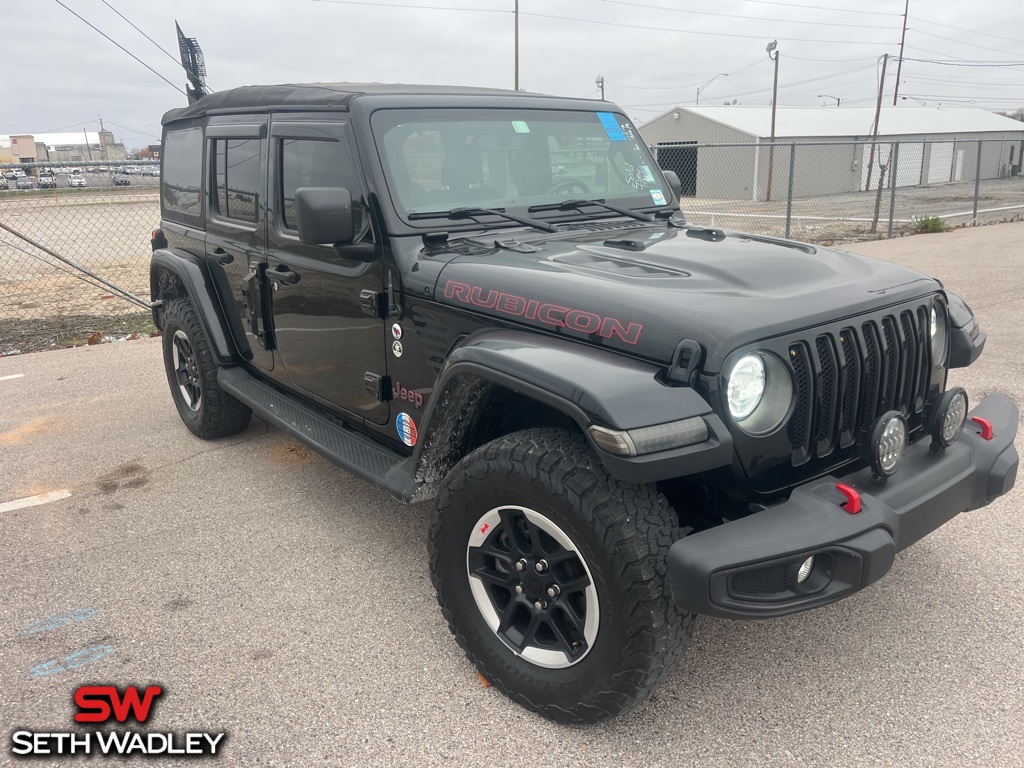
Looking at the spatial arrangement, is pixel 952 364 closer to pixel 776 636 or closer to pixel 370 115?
pixel 776 636

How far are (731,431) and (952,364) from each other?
4.50ft

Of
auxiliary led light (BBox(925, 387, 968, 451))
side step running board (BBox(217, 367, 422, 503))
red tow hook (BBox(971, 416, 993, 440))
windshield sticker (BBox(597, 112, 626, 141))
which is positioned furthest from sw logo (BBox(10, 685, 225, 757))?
windshield sticker (BBox(597, 112, 626, 141))

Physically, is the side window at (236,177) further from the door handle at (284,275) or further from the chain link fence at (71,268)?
the chain link fence at (71,268)

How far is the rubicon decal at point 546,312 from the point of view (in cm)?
229

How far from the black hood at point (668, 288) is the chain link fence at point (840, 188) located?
8.84 m

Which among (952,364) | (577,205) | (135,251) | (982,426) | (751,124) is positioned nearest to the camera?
(982,426)

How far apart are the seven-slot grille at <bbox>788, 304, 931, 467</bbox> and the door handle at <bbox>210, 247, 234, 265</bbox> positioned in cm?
306

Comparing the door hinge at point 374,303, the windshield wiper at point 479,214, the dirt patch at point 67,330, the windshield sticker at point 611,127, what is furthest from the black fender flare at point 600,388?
the dirt patch at point 67,330

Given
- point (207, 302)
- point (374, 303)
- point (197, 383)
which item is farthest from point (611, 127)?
point (197, 383)

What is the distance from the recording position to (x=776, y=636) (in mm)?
2826

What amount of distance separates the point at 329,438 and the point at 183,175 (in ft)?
7.42

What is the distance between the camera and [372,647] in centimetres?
284

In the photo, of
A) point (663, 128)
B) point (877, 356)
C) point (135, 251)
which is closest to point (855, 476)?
point (877, 356)

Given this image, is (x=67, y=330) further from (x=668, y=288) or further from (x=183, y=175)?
(x=668, y=288)
